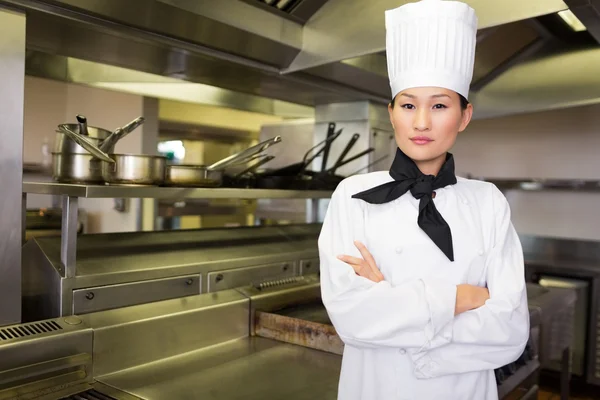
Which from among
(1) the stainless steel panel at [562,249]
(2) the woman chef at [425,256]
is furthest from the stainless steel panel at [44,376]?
(1) the stainless steel panel at [562,249]

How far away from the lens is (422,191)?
107 cm

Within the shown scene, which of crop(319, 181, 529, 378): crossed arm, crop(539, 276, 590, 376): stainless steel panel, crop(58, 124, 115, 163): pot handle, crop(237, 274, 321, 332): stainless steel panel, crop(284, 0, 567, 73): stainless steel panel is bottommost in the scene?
crop(539, 276, 590, 376): stainless steel panel

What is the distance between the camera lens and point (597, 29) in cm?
166

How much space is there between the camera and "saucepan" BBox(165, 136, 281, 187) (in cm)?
164

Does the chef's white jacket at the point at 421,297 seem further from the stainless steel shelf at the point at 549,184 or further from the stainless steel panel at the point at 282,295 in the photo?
the stainless steel shelf at the point at 549,184

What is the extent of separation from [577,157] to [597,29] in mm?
2413

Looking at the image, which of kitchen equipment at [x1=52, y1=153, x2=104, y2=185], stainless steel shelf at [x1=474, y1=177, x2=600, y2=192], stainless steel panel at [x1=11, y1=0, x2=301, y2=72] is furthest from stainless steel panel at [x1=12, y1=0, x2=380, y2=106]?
stainless steel shelf at [x1=474, y1=177, x2=600, y2=192]

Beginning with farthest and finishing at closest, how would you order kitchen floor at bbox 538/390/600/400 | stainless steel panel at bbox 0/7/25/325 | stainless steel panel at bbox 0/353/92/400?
kitchen floor at bbox 538/390/600/400 → stainless steel panel at bbox 0/7/25/325 → stainless steel panel at bbox 0/353/92/400

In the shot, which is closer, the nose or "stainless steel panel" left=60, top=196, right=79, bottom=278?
the nose

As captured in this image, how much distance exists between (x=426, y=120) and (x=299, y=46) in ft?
3.16

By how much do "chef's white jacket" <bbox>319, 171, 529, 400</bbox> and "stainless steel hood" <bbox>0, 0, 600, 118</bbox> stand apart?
63cm

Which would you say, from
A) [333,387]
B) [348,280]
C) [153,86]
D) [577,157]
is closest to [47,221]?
[153,86]

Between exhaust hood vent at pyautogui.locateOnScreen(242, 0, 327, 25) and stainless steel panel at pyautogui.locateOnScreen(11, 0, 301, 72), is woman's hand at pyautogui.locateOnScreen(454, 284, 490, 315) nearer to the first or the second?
stainless steel panel at pyautogui.locateOnScreen(11, 0, 301, 72)

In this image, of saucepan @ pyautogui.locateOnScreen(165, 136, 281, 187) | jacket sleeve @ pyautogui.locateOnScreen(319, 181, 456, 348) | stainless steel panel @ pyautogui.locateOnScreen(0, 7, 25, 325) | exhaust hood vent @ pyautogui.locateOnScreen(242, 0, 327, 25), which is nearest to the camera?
jacket sleeve @ pyautogui.locateOnScreen(319, 181, 456, 348)
